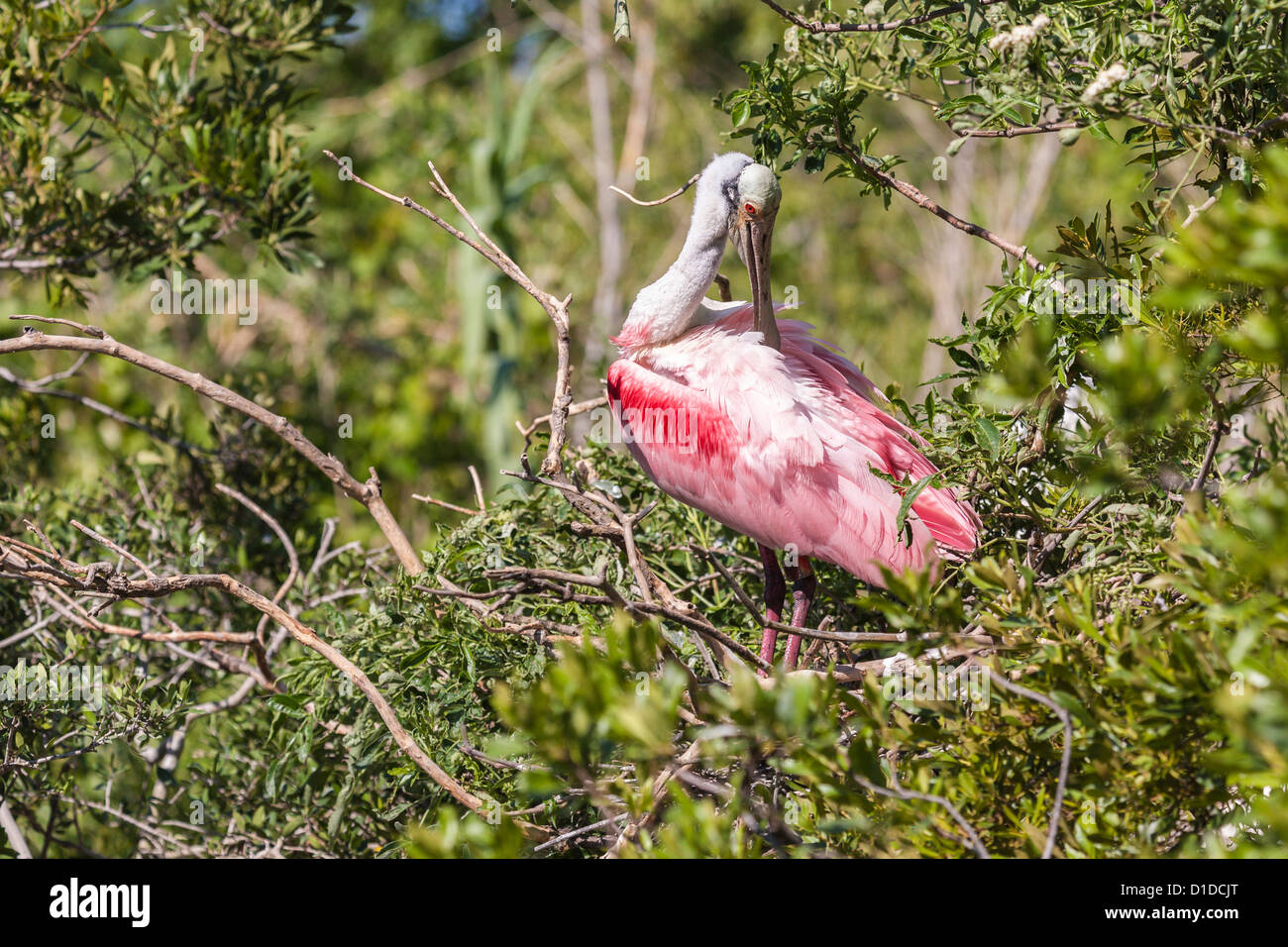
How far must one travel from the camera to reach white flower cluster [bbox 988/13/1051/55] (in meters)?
2.68

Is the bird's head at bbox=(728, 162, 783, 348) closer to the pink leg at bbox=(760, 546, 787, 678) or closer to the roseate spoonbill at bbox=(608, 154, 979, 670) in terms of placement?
the roseate spoonbill at bbox=(608, 154, 979, 670)

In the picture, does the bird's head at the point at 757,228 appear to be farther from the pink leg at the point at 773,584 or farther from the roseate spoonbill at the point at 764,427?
the pink leg at the point at 773,584

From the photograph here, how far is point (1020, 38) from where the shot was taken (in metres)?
2.68

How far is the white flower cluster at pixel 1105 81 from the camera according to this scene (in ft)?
8.45

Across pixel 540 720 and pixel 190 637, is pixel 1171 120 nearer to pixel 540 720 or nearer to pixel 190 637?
pixel 540 720

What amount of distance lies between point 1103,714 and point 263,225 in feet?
11.4

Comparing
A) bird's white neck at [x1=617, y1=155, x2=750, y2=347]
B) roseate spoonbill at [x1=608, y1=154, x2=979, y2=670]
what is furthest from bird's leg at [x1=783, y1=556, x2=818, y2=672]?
bird's white neck at [x1=617, y1=155, x2=750, y2=347]

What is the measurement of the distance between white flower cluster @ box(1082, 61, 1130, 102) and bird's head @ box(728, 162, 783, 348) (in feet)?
4.88

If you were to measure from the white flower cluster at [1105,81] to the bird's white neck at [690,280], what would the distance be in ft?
5.78

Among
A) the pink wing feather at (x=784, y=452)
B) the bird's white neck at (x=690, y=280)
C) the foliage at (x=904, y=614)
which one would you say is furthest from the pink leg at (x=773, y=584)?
the bird's white neck at (x=690, y=280)

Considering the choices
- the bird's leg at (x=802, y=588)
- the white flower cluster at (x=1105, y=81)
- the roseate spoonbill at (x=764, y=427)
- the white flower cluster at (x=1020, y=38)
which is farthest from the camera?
the bird's leg at (x=802, y=588)

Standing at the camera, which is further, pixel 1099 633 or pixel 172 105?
pixel 172 105

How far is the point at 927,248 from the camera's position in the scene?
12016 millimetres

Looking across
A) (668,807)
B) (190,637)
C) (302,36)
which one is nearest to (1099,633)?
(668,807)
